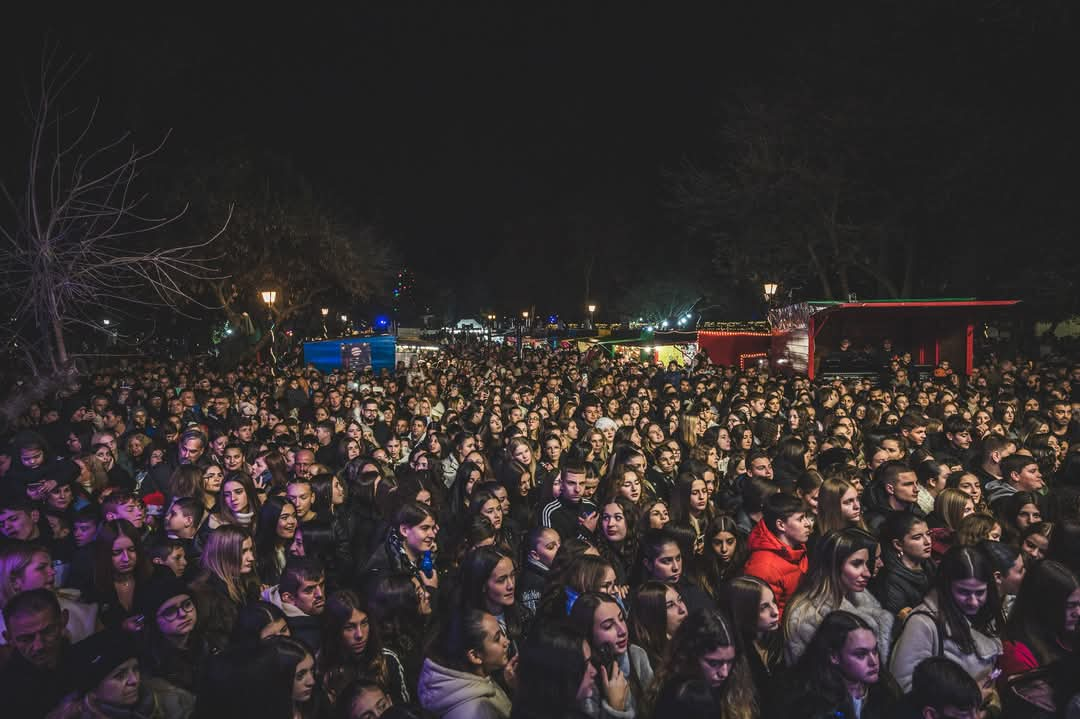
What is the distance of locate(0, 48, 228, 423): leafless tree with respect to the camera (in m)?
5.22

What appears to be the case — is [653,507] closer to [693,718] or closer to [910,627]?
[910,627]

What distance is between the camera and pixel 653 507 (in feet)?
17.4

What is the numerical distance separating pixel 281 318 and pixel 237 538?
86.5 ft

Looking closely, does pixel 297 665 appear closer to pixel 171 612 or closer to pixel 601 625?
pixel 171 612

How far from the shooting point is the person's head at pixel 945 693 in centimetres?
278

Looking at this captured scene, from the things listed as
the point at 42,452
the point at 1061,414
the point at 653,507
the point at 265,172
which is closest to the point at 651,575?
the point at 653,507

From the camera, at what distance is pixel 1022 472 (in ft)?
19.9

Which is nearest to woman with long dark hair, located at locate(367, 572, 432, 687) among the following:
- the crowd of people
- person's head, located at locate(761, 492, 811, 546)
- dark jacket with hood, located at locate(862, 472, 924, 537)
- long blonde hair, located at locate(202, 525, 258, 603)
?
the crowd of people

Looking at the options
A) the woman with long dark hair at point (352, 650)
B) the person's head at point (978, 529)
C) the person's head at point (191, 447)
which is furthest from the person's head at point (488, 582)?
the person's head at point (191, 447)

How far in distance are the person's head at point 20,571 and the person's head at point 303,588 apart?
4.19ft

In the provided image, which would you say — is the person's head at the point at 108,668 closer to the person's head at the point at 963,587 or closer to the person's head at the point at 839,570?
the person's head at the point at 839,570

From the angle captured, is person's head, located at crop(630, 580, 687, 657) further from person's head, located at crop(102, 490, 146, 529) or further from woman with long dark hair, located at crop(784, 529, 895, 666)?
person's head, located at crop(102, 490, 146, 529)

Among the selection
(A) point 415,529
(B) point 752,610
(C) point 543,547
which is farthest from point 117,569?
(B) point 752,610

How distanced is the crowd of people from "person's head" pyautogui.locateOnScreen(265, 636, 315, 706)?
0.01 m
